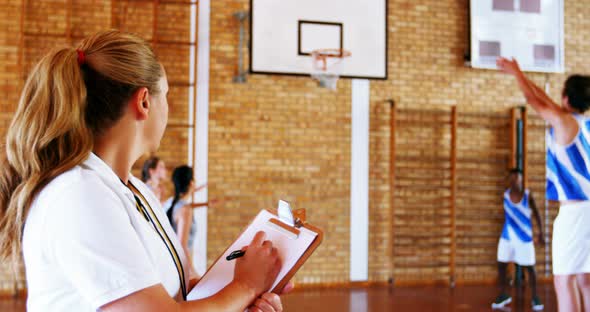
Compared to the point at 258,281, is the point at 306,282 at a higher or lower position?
lower

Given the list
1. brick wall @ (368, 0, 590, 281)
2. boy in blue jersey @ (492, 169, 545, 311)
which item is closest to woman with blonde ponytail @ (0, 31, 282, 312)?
boy in blue jersey @ (492, 169, 545, 311)

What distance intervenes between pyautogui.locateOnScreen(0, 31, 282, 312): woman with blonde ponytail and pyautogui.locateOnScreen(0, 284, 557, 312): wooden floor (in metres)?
4.81

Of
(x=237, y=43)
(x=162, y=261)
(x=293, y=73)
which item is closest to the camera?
(x=162, y=261)

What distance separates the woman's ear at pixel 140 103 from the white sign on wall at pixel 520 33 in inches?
277

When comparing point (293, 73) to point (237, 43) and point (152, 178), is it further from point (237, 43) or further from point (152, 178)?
point (152, 178)

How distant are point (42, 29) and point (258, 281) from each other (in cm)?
633

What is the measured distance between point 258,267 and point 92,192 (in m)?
0.41

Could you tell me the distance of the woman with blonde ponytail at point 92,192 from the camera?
0.92 metres

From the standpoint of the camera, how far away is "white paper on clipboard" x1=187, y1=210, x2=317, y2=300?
49.9 inches

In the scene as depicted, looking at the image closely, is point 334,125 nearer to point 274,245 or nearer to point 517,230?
point 517,230

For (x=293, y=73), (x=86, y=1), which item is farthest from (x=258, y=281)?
(x=86, y=1)

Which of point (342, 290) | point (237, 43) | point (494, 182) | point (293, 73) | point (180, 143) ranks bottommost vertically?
point (342, 290)

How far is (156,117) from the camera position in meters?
1.17

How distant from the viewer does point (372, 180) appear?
7371mm
